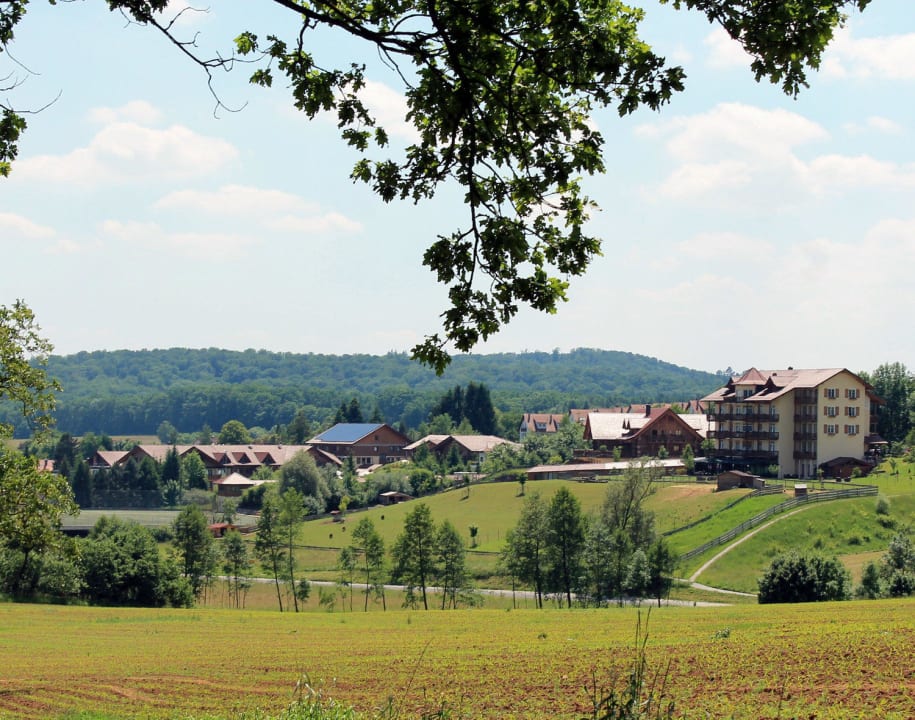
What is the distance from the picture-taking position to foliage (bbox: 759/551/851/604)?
48750 mm

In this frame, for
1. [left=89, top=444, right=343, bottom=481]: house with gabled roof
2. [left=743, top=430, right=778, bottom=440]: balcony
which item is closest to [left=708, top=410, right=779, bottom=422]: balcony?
[left=743, top=430, right=778, bottom=440]: balcony

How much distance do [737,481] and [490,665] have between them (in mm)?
68943

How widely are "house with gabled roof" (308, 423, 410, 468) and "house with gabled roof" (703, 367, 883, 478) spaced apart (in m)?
78.6

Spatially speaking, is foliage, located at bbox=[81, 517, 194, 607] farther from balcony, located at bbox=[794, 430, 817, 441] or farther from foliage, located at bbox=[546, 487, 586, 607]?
balcony, located at bbox=[794, 430, 817, 441]

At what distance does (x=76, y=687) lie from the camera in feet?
77.9

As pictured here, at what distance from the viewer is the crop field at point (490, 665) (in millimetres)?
16250

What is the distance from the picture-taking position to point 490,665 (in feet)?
76.5

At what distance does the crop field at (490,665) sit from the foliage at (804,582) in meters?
9.56

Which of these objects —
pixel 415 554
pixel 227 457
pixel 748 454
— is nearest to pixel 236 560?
pixel 415 554

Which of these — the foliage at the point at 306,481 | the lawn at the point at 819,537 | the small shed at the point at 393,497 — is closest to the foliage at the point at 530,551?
the lawn at the point at 819,537

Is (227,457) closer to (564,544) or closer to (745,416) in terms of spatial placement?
(745,416)

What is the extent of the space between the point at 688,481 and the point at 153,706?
264 ft

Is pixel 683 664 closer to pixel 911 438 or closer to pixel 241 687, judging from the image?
pixel 241 687

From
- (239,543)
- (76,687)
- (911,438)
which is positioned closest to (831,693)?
(76,687)
